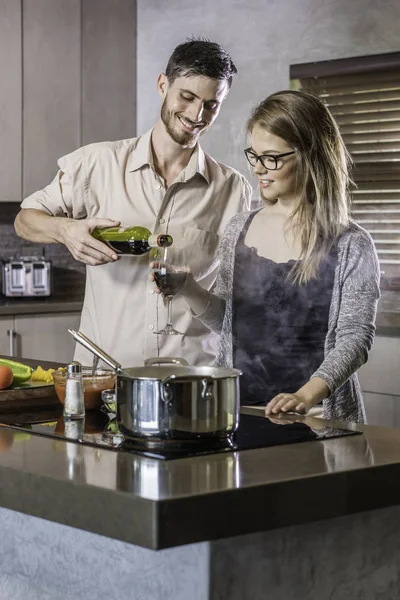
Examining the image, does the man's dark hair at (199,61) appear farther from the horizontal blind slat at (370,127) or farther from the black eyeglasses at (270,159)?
the horizontal blind slat at (370,127)

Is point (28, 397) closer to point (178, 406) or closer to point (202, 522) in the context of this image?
point (178, 406)

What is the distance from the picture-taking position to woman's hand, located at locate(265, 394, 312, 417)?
79.9 inches

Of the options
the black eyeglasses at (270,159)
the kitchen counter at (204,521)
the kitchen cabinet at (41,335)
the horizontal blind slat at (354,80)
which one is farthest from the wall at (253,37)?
the kitchen counter at (204,521)

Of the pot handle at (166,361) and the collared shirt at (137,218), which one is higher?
the collared shirt at (137,218)

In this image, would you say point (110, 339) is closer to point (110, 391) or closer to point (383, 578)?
point (110, 391)

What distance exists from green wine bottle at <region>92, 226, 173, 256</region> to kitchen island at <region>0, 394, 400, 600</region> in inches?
37.6

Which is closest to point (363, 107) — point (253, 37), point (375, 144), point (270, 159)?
point (375, 144)

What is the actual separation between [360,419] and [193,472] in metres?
0.97

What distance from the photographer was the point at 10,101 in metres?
4.79

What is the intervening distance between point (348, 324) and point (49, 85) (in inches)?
122

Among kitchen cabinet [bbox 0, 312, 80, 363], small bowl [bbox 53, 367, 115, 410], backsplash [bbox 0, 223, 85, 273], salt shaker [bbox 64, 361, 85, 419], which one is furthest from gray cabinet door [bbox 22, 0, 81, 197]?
salt shaker [bbox 64, 361, 85, 419]

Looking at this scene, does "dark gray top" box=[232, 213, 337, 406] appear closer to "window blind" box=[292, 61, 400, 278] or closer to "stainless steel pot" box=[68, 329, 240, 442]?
"stainless steel pot" box=[68, 329, 240, 442]

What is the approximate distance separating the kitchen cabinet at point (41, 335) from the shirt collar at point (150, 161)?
180 cm

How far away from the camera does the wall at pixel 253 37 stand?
416 centimetres
